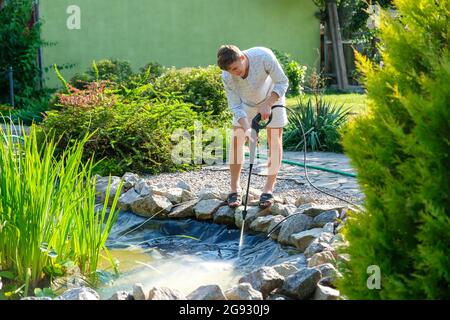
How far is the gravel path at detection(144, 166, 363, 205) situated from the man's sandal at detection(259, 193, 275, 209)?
1.20 feet

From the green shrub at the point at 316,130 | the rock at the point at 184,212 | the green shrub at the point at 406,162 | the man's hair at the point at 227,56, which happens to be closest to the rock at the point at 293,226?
the rock at the point at 184,212

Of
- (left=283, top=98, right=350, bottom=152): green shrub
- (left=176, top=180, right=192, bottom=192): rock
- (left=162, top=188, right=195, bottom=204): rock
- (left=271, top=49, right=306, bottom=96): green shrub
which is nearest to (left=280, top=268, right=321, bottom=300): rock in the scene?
(left=162, top=188, right=195, bottom=204): rock

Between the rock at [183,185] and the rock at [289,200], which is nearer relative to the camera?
the rock at [289,200]

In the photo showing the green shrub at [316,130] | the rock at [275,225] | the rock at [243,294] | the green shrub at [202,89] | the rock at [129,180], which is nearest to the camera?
the rock at [243,294]

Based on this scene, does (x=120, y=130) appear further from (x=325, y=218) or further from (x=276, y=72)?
(x=325, y=218)

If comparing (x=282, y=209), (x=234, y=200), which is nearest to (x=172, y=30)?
(x=234, y=200)

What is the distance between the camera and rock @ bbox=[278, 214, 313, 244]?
5.02 meters

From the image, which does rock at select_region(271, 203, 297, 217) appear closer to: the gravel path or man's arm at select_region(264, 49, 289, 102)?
the gravel path

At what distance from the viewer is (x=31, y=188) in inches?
141

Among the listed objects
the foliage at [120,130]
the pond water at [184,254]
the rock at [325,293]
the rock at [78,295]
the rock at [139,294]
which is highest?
the foliage at [120,130]

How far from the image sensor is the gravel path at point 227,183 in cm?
602

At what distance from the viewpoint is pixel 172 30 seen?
15.6m

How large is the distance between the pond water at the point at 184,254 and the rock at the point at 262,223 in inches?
2.2

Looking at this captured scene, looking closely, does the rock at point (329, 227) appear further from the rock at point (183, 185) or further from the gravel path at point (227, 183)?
the rock at point (183, 185)
